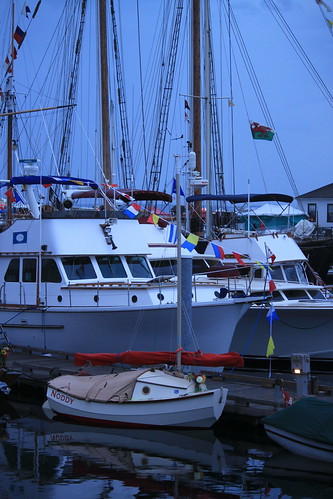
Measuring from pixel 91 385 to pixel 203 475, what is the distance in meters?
4.16

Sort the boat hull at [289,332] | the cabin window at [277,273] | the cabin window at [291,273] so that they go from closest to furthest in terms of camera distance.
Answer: the boat hull at [289,332] → the cabin window at [277,273] → the cabin window at [291,273]

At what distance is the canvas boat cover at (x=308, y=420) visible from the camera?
13.2 metres

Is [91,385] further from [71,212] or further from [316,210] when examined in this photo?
[316,210]

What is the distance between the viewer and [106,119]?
99.4 ft

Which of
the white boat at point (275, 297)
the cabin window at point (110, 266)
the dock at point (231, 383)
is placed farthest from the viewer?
the white boat at point (275, 297)

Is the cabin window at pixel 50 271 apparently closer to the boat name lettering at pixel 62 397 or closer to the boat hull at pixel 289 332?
the boat name lettering at pixel 62 397

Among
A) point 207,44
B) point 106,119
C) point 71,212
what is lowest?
point 71,212

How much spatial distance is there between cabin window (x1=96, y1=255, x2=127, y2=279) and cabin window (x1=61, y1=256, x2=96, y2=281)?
27cm

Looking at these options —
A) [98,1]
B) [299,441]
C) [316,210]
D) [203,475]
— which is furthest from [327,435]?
[316,210]

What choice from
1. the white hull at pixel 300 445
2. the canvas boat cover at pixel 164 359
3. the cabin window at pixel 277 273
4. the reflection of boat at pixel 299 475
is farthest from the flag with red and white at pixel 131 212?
the reflection of boat at pixel 299 475

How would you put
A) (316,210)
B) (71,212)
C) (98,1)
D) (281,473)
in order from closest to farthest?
(281,473)
(71,212)
(98,1)
(316,210)

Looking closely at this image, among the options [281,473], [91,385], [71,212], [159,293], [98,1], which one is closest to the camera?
[281,473]

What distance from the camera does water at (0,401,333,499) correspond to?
40.7 feet

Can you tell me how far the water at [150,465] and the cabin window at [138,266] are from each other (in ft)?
18.7
